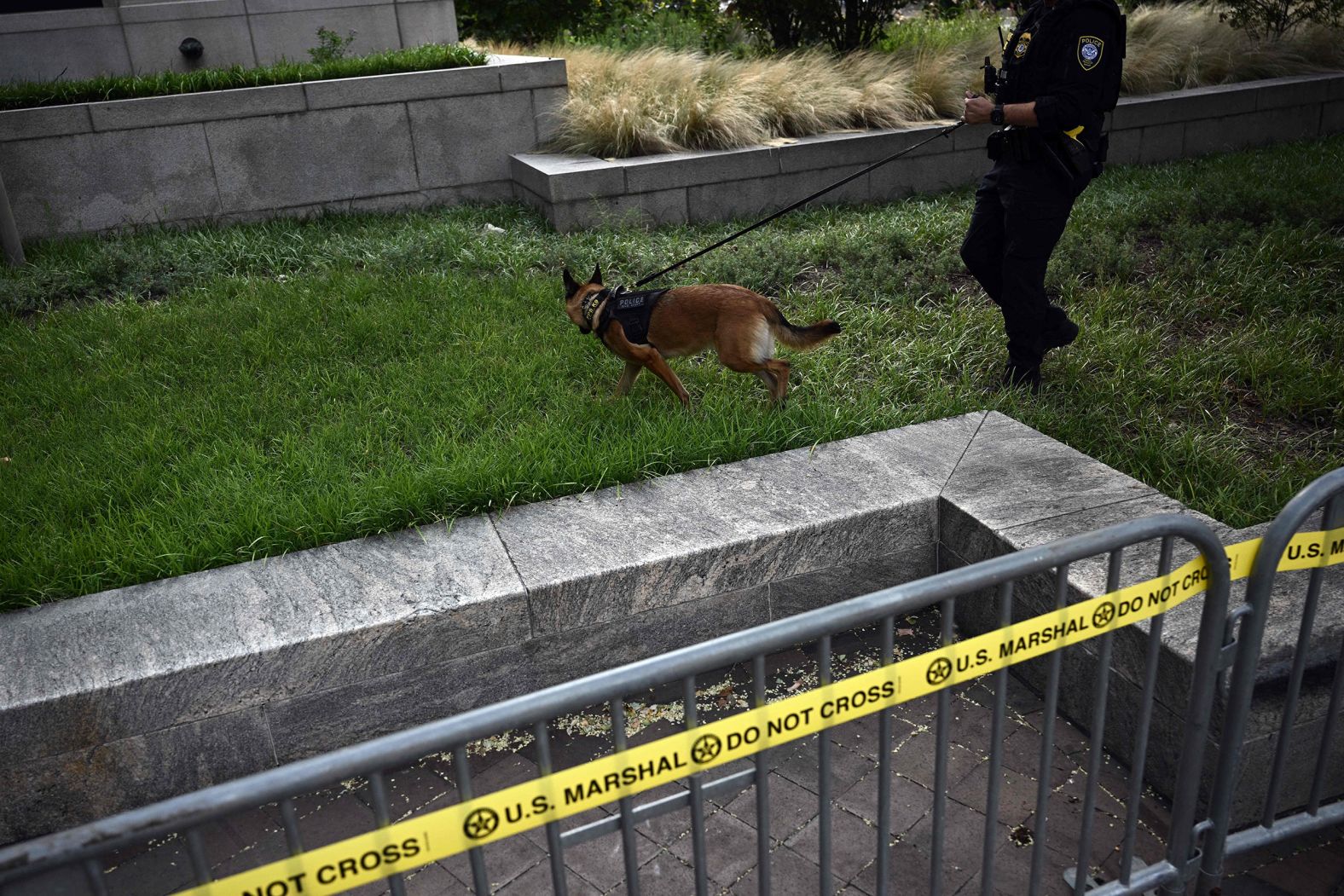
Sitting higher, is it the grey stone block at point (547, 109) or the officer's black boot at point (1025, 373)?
the grey stone block at point (547, 109)

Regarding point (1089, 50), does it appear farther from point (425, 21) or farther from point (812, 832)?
point (425, 21)

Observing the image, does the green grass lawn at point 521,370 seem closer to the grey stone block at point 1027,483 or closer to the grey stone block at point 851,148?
the grey stone block at point 1027,483

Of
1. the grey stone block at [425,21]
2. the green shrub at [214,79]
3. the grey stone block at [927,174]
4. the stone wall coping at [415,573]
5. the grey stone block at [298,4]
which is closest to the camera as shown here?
the stone wall coping at [415,573]

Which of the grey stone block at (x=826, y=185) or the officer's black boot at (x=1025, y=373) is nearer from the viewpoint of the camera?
the officer's black boot at (x=1025, y=373)

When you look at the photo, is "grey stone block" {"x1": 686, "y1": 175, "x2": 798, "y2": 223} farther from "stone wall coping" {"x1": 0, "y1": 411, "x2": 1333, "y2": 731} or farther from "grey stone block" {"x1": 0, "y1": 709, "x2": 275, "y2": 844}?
"grey stone block" {"x1": 0, "y1": 709, "x2": 275, "y2": 844}

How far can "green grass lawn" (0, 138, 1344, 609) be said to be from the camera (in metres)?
4.19

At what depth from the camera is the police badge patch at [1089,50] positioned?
4.73m

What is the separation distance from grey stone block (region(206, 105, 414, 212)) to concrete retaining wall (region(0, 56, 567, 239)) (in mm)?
10

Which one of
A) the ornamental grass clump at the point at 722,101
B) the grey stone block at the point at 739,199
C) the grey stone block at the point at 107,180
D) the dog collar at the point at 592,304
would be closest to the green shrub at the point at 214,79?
the grey stone block at the point at 107,180

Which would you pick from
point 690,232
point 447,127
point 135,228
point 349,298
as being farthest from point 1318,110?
point 135,228

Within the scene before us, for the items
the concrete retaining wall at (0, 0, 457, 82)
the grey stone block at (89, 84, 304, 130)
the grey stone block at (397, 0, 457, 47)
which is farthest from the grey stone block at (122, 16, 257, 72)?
the grey stone block at (89, 84, 304, 130)

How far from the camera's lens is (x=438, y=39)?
39.6 feet

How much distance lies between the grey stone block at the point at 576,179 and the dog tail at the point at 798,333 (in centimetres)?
422

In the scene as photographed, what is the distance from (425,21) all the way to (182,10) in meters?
2.60
